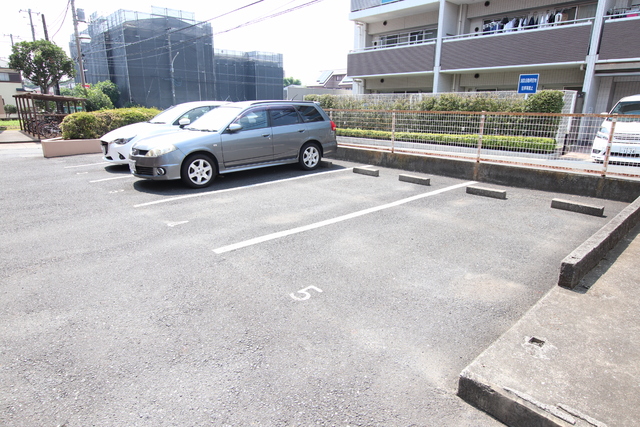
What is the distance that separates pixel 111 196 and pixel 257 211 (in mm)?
2993

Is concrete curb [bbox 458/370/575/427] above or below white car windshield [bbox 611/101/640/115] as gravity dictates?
below

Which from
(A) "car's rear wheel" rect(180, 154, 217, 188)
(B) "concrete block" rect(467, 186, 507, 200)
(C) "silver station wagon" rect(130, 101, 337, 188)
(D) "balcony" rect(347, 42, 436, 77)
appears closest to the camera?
(B) "concrete block" rect(467, 186, 507, 200)

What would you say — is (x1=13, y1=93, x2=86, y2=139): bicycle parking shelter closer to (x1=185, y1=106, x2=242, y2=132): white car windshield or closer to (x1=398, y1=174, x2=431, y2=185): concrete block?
(x1=185, y1=106, x2=242, y2=132): white car windshield

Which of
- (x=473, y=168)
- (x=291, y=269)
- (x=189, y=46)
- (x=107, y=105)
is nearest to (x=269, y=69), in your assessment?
(x=189, y=46)

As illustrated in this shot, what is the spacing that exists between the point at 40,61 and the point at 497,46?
37.1 meters

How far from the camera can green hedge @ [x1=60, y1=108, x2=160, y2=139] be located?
12.4 m

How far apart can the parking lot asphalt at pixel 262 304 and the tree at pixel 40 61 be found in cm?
3604

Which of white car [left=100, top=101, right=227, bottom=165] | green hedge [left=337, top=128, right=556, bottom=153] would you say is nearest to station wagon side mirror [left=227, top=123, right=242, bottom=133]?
white car [left=100, top=101, right=227, bottom=165]

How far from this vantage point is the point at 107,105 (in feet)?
111

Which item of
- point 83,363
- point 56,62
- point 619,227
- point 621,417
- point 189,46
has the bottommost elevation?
point 83,363

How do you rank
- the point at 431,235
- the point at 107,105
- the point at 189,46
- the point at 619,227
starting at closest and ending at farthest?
the point at 619,227, the point at 431,235, the point at 107,105, the point at 189,46

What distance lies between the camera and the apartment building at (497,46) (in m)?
15.0

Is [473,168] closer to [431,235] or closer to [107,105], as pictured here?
[431,235]

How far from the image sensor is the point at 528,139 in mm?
7887
